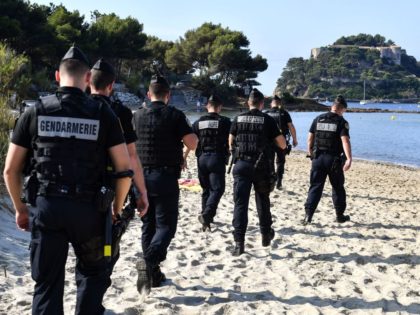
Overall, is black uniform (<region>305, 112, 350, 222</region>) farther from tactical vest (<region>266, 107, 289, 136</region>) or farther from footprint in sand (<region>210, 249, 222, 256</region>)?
tactical vest (<region>266, 107, 289, 136</region>)

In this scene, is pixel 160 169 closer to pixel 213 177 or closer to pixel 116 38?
pixel 213 177

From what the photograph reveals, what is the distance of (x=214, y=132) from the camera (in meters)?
6.91

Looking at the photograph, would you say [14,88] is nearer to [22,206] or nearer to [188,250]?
[188,250]

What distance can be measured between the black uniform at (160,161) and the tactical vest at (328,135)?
10.6 ft

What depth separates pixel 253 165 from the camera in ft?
19.1

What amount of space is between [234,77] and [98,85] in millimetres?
75985

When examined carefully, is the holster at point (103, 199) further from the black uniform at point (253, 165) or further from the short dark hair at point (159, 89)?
the black uniform at point (253, 165)

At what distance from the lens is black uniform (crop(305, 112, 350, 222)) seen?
723 centimetres

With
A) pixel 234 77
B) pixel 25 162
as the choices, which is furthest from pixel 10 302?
pixel 234 77

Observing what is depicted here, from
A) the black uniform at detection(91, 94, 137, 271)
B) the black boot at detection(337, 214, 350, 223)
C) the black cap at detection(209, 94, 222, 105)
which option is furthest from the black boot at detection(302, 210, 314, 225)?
the black uniform at detection(91, 94, 137, 271)

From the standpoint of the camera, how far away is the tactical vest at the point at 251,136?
5.85m

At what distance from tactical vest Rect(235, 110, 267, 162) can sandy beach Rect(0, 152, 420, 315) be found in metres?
1.23

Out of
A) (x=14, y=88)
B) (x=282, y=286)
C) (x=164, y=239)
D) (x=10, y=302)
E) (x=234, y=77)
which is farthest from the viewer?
(x=234, y=77)

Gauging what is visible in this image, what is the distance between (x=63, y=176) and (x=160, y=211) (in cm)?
176
